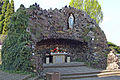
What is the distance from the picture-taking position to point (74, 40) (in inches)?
477

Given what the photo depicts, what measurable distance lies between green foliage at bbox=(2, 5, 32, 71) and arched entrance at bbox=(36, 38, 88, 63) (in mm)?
2971

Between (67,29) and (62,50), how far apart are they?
68.5 inches

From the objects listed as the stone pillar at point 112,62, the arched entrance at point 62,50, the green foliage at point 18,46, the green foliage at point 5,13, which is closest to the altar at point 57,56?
the arched entrance at point 62,50

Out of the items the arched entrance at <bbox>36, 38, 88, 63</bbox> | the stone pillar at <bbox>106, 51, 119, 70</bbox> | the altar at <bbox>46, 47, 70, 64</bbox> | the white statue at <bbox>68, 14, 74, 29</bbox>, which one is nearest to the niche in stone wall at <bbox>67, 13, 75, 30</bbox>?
the white statue at <bbox>68, 14, 74, 29</bbox>

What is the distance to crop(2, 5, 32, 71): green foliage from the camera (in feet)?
25.2

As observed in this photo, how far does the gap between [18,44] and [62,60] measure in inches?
175

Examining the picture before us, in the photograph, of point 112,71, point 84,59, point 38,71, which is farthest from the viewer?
point 84,59

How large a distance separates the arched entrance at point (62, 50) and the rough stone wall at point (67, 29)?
78cm

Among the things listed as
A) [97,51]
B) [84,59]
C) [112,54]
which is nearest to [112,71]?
[112,54]

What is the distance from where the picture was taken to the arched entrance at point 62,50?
38.0 feet

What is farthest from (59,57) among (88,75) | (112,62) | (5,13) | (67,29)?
(5,13)

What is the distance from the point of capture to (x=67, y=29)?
11672 millimetres

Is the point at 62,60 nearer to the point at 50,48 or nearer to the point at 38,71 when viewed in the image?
the point at 50,48

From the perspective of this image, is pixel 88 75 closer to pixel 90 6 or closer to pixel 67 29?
pixel 67 29
